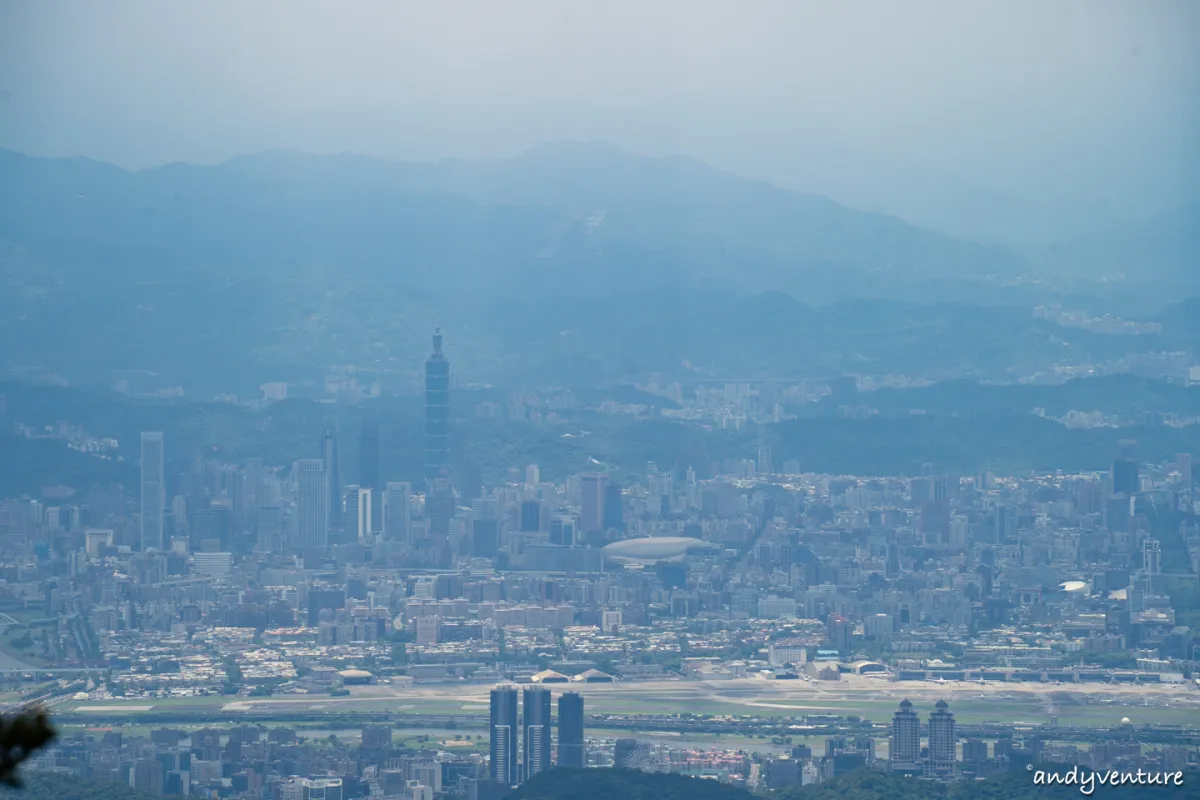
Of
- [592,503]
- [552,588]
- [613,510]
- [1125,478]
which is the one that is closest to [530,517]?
[592,503]

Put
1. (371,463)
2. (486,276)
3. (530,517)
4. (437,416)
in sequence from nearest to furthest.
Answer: (530,517), (371,463), (437,416), (486,276)

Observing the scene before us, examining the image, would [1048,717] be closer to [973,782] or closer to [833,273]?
[973,782]

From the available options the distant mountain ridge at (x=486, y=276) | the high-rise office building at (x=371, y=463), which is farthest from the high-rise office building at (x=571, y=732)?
the distant mountain ridge at (x=486, y=276)

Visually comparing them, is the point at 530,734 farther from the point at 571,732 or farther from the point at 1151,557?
the point at 1151,557

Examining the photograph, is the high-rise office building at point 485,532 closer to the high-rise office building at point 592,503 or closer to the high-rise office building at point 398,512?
the high-rise office building at point 398,512

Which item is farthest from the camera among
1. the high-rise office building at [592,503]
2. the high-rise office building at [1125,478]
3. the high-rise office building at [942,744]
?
the high-rise office building at [1125,478]

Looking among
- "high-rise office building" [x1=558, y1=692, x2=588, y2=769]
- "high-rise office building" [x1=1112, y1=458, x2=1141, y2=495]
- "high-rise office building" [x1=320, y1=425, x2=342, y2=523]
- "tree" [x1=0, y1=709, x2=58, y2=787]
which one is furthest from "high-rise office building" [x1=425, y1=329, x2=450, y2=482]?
"tree" [x1=0, y1=709, x2=58, y2=787]

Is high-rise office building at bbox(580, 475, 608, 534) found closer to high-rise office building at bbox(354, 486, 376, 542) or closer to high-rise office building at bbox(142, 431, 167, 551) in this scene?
high-rise office building at bbox(354, 486, 376, 542)
